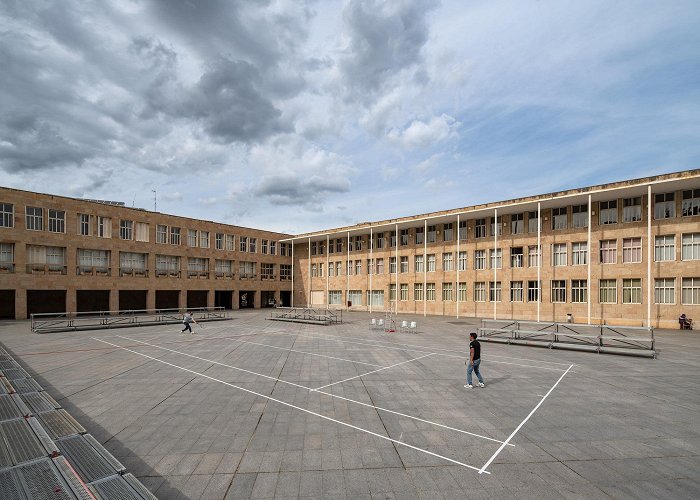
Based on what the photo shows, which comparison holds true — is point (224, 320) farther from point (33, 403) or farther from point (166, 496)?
point (166, 496)

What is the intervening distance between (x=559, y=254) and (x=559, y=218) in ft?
12.0

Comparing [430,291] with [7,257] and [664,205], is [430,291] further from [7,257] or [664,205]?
[7,257]

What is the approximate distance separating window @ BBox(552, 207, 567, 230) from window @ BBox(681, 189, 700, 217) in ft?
28.5

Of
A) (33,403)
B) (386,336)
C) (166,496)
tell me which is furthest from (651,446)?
(386,336)

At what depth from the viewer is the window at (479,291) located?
40031 millimetres

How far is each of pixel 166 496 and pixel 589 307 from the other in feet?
117

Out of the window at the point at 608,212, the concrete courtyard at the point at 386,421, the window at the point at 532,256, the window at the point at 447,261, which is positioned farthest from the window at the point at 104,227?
the window at the point at 608,212

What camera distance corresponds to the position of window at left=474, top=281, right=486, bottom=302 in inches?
1576

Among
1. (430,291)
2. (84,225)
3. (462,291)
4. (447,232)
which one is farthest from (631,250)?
(84,225)

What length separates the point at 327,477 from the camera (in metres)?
6.54

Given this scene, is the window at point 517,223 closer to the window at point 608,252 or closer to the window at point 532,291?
the window at point 532,291

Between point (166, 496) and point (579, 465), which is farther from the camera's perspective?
point (579, 465)

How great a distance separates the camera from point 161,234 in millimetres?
45844

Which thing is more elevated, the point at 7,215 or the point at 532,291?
the point at 7,215
